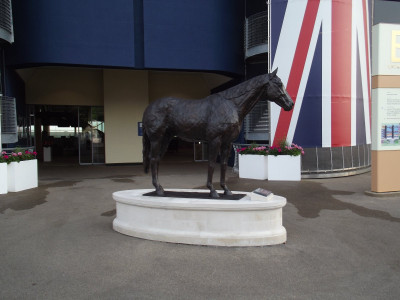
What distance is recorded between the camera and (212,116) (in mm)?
5023

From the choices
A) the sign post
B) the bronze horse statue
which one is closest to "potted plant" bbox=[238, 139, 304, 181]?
the sign post

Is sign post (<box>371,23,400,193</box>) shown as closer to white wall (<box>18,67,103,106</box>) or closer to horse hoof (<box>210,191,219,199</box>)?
horse hoof (<box>210,191,219,199</box>)

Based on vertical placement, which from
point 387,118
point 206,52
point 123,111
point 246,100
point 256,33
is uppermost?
point 256,33

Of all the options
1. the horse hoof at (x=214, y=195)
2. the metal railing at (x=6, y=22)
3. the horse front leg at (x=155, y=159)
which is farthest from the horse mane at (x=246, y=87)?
the metal railing at (x=6, y=22)

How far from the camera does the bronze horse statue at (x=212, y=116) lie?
4.98m

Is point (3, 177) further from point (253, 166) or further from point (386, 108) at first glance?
point (386, 108)

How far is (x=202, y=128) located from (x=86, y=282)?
2607mm

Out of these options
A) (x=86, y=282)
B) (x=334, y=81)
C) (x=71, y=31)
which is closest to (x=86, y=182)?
(x=71, y=31)

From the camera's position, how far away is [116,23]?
12.1m

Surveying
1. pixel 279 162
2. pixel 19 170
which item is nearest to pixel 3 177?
pixel 19 170

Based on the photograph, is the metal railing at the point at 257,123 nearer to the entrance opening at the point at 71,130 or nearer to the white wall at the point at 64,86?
the entrance opening at the point at 71,130

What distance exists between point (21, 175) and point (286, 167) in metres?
7.62

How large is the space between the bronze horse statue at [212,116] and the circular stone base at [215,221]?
0.47 metres

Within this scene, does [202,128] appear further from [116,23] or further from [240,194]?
[116,23]
